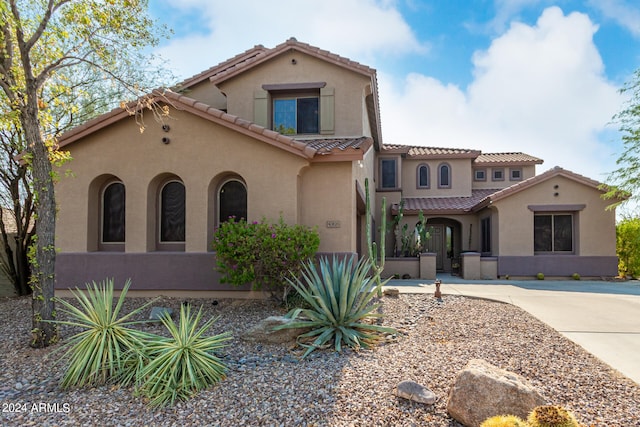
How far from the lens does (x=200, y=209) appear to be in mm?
10180

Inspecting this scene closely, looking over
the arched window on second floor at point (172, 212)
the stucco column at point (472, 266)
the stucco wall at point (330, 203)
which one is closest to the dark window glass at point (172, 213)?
the arched window on second floor at point (172, 212)

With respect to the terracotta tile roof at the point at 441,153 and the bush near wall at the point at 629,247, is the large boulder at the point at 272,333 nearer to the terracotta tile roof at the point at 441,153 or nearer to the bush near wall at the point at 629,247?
the terracotta tile roof at the point at 441,153

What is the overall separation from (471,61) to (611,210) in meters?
8.94

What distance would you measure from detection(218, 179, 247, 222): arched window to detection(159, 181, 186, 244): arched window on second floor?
103 cm

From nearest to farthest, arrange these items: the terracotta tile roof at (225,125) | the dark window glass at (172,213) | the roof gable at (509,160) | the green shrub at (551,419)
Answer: the green shrub at (551,419) → the terracotta tile roof at (225,125) → the dark window glass at (172,213) → the roof gable at (509,160)

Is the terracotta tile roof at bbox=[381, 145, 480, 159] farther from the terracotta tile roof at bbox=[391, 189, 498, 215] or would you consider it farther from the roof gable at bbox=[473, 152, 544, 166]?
the terracotta tile roof at bbox=[391, 189, 498, 215]

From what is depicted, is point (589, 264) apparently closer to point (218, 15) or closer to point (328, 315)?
point (328, 315)

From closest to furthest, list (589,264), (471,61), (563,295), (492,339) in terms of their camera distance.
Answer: (492,339), (563,295), (471,61), (589,264)

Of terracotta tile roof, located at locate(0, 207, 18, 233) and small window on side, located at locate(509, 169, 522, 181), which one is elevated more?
small window on side, located at locate(509, 169, 522, 181)

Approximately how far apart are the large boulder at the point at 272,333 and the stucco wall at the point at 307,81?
7.87 m

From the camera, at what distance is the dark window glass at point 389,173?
20844mm

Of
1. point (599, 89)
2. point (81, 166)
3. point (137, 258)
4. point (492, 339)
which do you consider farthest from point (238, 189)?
point (599, 89)

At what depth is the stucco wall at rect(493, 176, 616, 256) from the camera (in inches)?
659

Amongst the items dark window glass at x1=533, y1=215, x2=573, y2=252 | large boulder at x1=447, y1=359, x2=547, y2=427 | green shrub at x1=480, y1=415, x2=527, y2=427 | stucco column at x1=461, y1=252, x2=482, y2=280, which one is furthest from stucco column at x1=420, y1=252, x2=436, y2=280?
green shrub at x1=480, y1=415, x2=527, y2=427
